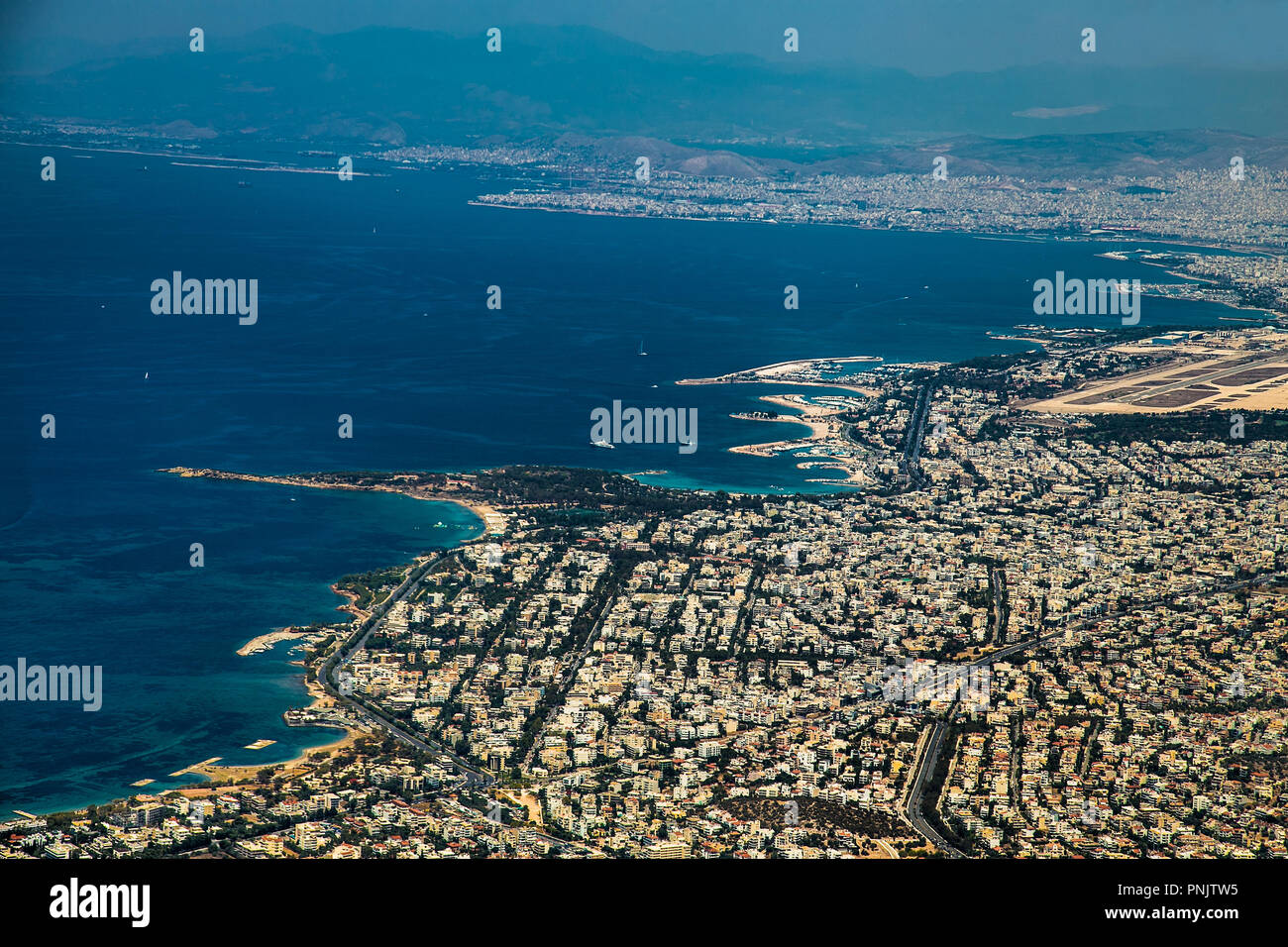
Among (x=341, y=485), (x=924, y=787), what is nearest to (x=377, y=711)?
(x=924, y=787)

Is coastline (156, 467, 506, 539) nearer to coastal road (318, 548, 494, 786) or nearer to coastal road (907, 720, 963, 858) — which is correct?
coastal road (318, 548, 494, 786)

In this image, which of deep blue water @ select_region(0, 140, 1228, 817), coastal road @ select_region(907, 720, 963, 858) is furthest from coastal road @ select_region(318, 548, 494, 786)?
coastal road @ select_region(907, 720, 963, 858)

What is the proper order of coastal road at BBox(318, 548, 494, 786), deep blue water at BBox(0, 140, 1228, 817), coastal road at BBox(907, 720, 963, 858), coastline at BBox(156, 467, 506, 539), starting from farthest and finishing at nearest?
coastline at BBox(156, 467, 506, 539) < deep blue water at BBox(0, 140, 1228, 817) < coastal road at BBox(318, 548, 494, 786) < coastal road at BBox(907, 720, 963, 858)

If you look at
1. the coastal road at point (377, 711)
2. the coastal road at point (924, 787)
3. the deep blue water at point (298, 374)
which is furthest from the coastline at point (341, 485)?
the coastal road at point (924, 787)

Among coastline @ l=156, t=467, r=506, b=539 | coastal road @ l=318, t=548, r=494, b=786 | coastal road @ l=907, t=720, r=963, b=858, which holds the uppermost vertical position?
coastline @ l=156, t=467, r=506, b=539

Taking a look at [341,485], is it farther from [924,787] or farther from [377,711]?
[924,787]

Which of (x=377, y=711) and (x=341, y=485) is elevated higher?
(x=341, y=485)

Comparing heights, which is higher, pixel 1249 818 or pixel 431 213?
pixel 431 213
